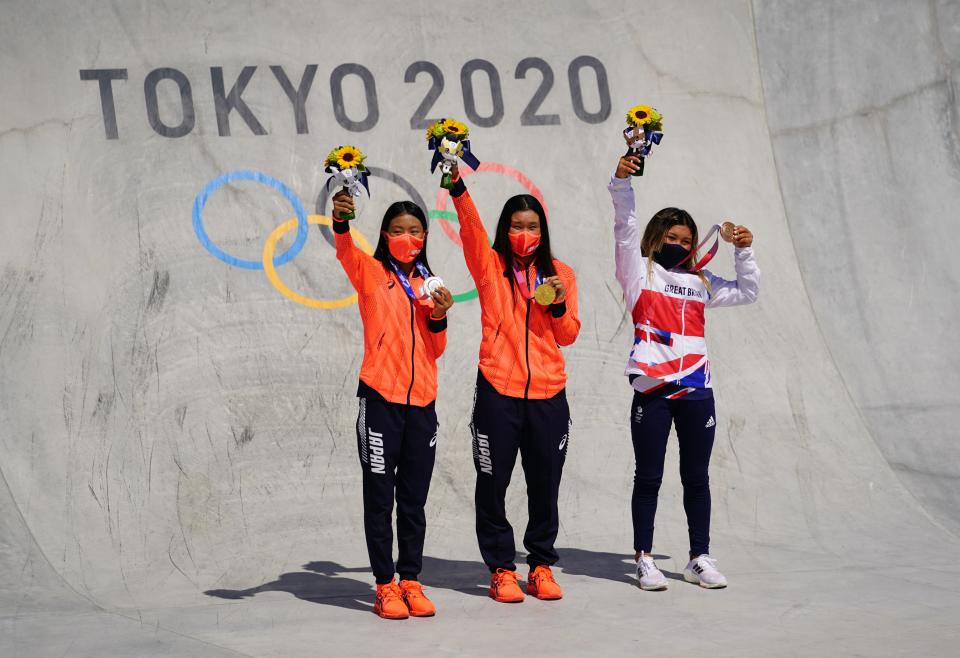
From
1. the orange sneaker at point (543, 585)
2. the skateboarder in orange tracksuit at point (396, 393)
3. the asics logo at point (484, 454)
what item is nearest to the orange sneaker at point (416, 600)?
the skateboarder in orange tracksuit at point (396, 393)

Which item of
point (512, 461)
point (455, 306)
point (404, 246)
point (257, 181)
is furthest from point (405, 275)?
point (257, 181)

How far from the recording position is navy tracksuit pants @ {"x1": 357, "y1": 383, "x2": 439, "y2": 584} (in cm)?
502

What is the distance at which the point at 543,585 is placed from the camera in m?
5.27

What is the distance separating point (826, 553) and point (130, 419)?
4.26 metres

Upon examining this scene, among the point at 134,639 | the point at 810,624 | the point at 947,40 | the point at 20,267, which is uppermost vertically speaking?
the point at 947,40

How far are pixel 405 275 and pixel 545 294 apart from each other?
0.68 metres

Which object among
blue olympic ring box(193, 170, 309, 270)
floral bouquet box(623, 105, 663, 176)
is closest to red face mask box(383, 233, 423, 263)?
floral bouquet box(623, 105, 663, 176)

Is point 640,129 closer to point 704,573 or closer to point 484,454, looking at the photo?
point 484,454

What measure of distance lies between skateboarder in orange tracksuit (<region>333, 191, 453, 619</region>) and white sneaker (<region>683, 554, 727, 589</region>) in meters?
1.42

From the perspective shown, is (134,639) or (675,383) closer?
(134,639)

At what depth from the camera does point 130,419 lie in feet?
22.4

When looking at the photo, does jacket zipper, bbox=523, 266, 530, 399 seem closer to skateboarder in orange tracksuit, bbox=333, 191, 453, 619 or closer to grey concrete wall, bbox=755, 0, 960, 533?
skateboarder in orange tracksuit, bbox=333, 191, 453, 619

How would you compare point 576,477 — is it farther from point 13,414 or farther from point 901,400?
point 13,414

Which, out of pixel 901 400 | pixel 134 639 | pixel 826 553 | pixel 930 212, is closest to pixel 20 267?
pixel 134 639
